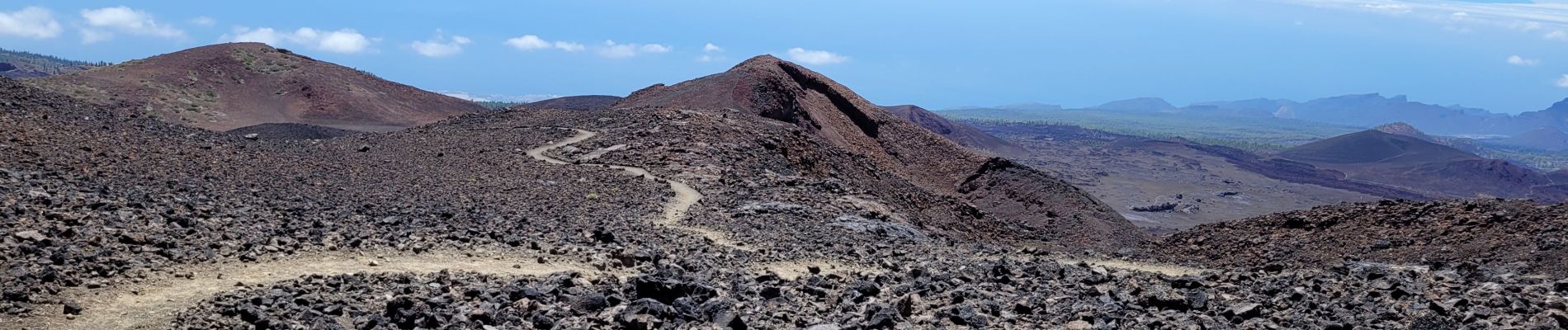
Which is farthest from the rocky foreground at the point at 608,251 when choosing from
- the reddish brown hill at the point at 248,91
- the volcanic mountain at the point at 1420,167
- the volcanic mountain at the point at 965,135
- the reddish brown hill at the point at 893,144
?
the volcanic mountain at the point at 1420,167

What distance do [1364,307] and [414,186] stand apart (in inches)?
563

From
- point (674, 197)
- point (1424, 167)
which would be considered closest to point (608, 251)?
point (674, 197)

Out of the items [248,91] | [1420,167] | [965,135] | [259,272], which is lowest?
[1420,167]

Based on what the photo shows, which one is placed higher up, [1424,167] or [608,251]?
[608,251]

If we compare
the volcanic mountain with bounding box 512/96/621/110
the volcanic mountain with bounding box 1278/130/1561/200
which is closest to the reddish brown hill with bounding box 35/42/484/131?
the volcanic mountain with bounding box 512/96/621/110

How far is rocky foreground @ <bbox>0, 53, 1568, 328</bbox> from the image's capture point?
827 cm

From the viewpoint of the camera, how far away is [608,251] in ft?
40.5

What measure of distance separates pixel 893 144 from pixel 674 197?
17.3 metres

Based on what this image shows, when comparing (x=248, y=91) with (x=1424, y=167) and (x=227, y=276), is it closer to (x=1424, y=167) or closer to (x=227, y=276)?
(x=227, y=276)

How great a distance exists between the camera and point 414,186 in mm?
18047

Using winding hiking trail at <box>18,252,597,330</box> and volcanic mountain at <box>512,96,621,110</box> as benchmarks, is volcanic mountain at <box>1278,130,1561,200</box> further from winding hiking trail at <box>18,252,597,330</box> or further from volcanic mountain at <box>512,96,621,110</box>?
winding hiking trail at <box>18,252,597,330</box>

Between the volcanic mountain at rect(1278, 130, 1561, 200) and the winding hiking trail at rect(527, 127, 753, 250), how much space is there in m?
80.7

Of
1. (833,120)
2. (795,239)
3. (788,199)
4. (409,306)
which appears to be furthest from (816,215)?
(833,120)

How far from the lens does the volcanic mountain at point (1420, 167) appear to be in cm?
8938
